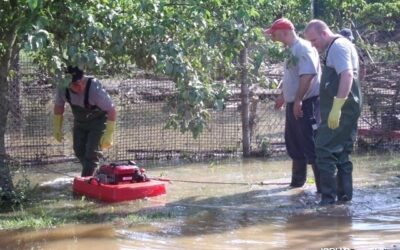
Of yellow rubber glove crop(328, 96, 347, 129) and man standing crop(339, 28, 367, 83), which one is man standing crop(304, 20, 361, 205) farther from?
man standing crop(339, 28, 367, 83)

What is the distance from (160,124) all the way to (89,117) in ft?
11.0

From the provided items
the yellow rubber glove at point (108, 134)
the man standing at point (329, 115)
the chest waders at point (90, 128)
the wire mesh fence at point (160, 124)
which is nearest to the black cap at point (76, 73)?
the chest waders at point (90, 128)

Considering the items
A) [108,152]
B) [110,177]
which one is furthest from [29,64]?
[110,177]

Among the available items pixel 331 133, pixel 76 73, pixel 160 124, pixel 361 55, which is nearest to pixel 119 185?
pixel 76 73

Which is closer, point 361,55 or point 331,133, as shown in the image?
point 331,133

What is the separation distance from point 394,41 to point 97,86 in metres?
6.26

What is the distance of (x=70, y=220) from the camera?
7508 millimetres

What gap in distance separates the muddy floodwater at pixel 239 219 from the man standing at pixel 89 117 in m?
0.58

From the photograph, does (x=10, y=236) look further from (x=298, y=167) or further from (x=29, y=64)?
(x=29, y=64)

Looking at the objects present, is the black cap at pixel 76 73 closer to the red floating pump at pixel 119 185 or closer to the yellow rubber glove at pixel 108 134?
the yellow rubber glove at pixel 108 134

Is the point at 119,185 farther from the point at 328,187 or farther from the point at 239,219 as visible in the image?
the point at 328,187

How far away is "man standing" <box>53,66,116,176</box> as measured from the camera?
8.76 meters

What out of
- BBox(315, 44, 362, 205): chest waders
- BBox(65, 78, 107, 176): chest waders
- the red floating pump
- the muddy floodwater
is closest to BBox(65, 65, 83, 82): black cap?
BBox(65, 78, 107, 176): chest waders

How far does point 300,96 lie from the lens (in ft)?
28.0
